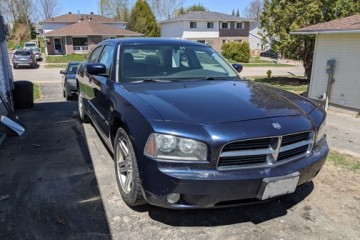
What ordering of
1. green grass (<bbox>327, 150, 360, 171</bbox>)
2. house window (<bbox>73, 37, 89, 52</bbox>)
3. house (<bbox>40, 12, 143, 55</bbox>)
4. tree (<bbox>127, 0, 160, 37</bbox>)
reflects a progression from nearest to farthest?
green grass (<bbox>327, 150, 360, 171</bbox>)
house (<bbox>40, 12, 143, 55</bbox>)
house window (<bbox>73, 37, 89, 52</bbox>)
tree (<bbox>127, 0, 160, 37</bbox>)

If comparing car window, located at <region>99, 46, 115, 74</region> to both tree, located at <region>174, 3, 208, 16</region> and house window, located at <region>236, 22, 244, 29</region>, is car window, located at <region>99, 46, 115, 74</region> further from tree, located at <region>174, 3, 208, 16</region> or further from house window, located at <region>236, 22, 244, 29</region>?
tree, located at <region>174, 3, 208, 16</region>

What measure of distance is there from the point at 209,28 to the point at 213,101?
149 ft

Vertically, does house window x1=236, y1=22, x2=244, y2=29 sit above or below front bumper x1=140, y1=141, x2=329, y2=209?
above

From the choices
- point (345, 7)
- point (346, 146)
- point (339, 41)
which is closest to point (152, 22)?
point (345, 7)

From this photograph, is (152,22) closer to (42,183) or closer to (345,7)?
(345,7)

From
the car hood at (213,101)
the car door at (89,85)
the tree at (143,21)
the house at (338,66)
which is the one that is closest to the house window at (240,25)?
the tree at (143,21)

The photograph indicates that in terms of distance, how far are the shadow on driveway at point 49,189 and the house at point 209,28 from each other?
40.7 meters

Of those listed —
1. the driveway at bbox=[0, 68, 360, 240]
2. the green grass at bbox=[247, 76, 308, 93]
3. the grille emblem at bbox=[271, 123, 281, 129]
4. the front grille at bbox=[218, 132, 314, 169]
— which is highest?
the grille emblem at bbox=[271, 123, 281, 129]

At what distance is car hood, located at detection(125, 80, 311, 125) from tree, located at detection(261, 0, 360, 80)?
1388 cm

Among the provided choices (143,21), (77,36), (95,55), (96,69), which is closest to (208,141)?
(96,69)

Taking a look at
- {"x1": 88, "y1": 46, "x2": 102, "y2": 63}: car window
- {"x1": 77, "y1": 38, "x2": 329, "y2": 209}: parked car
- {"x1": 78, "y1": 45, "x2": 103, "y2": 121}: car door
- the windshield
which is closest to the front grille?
{"x1": 77, "y1": 38, "x2": 329, "y2": 209}: parked car

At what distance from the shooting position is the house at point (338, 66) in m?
9.29

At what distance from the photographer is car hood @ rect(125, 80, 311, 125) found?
9.55 ft

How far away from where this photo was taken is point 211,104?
317 centimetres
